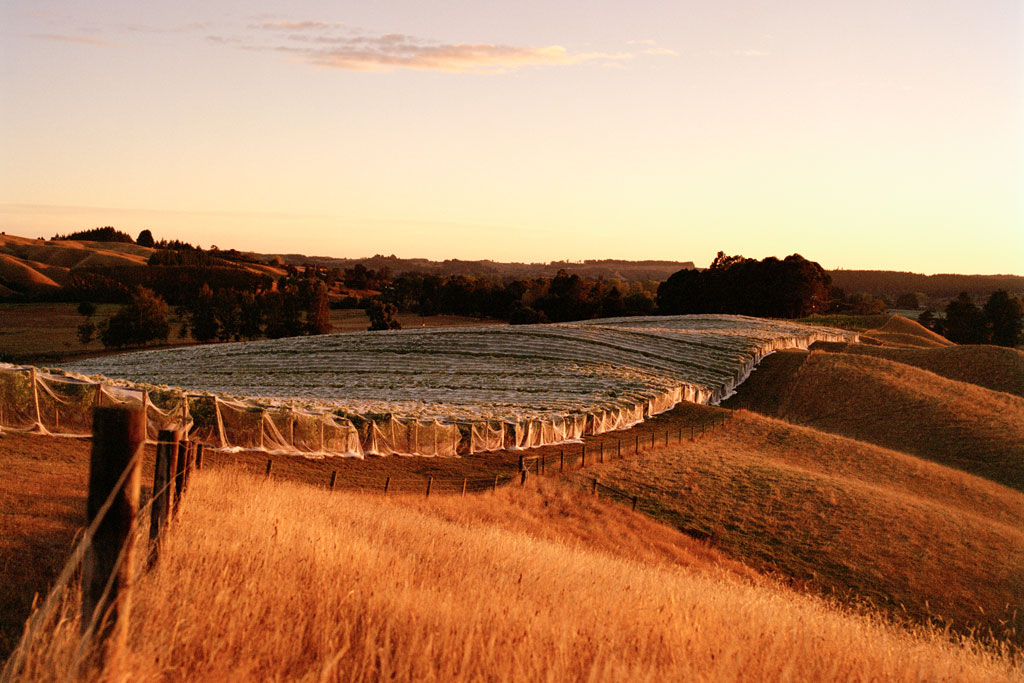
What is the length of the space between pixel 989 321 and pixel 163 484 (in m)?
142

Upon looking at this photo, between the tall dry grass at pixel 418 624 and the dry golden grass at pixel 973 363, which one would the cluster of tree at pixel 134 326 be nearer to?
the dry golden grass at pixel 973 363

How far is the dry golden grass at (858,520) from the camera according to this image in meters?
23.7

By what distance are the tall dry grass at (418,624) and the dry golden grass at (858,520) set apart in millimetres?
12543

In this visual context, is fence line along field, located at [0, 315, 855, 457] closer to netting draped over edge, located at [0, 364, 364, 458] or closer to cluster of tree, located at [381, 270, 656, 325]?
netting draped over edge, located at [0, 364, 364, 458]

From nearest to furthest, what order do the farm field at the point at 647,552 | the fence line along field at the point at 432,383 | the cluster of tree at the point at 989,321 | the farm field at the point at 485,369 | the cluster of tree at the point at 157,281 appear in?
1. the farm field at the point at 647,552
2. the fence line along field at the point at 432,383
3. the farm field at the point at 485,369
4. the cluster of tree at the point at 989,321
5. the cluster of tree at the point at 157,281

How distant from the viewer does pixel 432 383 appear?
54.6 meters

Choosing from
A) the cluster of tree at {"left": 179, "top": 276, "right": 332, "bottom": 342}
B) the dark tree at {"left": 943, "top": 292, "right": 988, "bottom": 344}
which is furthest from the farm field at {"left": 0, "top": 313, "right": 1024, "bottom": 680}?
the dark tree at {"left": 943, "top": 292, "right": 988, "bottom": 344}

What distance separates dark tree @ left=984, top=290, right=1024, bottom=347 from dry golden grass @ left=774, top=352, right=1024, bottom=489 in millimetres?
69649

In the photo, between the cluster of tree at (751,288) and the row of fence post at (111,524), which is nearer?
the row of fence post at (111,524)

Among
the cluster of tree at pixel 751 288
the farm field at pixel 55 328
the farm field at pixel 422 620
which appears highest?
the cluster of tree at pixel 751 288

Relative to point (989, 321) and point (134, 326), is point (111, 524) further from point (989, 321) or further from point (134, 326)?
point (989, 321)

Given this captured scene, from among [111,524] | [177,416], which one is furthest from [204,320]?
Answer: [111,524]

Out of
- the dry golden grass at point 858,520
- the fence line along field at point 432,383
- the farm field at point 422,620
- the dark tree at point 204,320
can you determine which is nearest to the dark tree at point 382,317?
the dark tree at point 204,320

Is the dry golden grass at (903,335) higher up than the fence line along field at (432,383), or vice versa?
the dry golden grass at (903,335)
